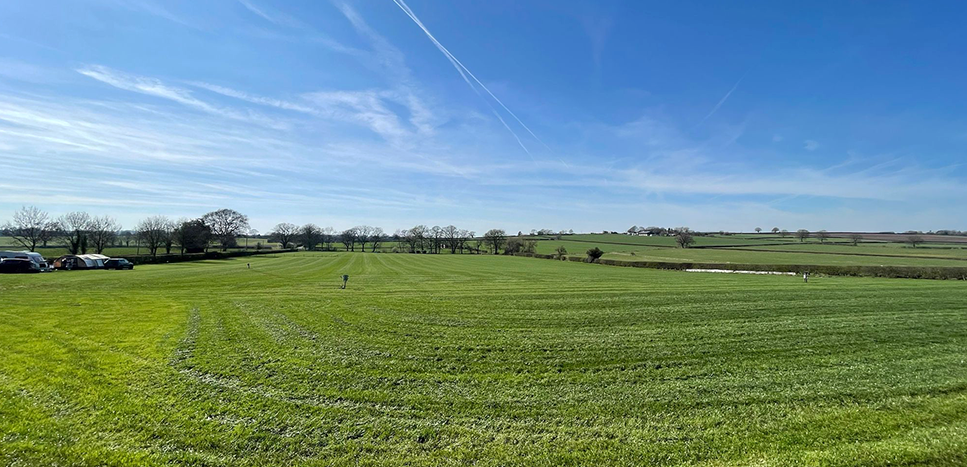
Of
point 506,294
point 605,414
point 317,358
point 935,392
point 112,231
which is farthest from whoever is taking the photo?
point 112,231

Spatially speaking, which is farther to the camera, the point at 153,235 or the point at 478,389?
the point at 153,235

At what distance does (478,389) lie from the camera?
7859 mm

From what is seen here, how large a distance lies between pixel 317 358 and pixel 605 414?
6985 mm

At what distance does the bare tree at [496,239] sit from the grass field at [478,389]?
10049 cm

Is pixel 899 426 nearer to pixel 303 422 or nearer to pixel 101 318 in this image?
pixel 303 422

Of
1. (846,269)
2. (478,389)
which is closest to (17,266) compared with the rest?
(478,389)

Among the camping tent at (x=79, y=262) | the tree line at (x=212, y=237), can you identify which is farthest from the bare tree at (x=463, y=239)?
the camping tent at (x=79, y=262)

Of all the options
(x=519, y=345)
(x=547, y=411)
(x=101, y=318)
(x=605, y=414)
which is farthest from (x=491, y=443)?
(x=101, y=318)

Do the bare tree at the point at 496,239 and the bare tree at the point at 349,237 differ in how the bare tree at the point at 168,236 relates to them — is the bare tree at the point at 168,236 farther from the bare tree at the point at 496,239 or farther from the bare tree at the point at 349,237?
the bare tree at the point at 496,239

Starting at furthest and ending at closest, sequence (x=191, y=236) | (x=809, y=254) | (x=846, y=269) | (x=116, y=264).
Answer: (x=191, y=236)
(x=809, y=254)
(x=116, y=264)
(x=846, y=269)

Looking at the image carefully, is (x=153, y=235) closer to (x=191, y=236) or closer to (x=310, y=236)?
(x=191, y=236)

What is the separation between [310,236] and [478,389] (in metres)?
129

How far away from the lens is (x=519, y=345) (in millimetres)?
11242

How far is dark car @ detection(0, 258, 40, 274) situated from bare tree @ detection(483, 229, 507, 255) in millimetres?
90797
